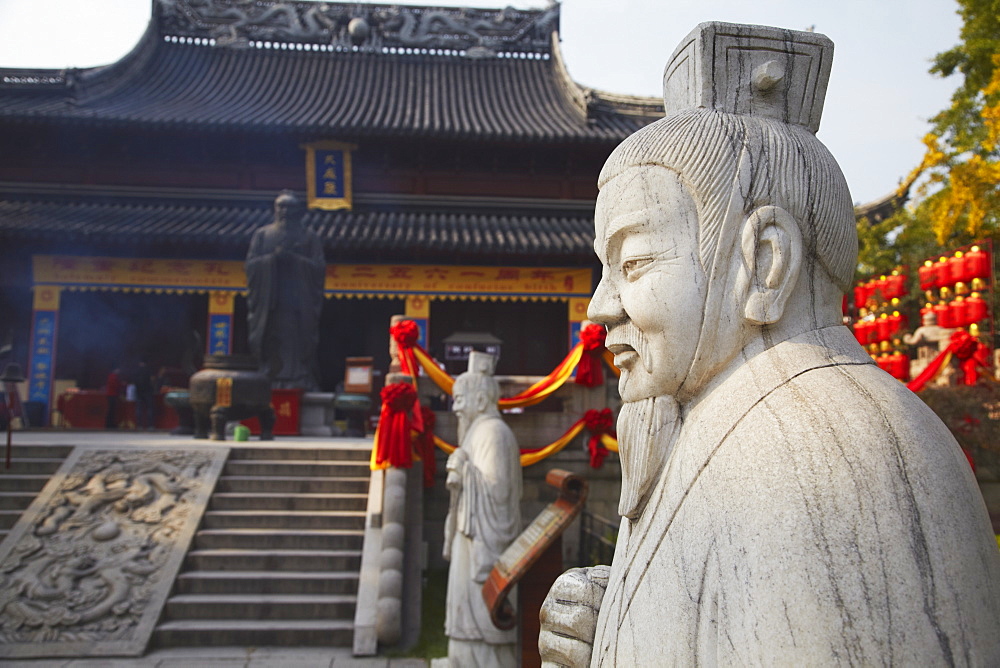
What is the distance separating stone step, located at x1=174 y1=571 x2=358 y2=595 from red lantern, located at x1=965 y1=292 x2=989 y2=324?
9660 millimetres

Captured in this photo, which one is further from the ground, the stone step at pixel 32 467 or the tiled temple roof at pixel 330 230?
the tiled temple roof at pixel 330 230

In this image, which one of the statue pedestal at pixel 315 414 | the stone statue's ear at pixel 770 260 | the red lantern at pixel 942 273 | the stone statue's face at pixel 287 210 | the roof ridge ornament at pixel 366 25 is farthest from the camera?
the roof ridge ornament at pixel 366 25

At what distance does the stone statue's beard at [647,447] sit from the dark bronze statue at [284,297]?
995cm

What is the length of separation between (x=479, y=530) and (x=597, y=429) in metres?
3.36

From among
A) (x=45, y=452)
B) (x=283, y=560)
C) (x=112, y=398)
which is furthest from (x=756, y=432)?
(x=112, y=398)

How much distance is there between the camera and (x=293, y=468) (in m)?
8.16

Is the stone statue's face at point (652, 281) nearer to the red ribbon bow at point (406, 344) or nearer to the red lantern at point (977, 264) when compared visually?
the red ribbon bow at point (406, 344)

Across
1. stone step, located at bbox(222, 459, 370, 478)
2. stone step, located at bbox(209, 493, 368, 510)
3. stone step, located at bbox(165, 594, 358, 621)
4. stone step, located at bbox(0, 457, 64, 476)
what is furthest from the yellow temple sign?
stone step, located at bbox(165, 594, 358, 621)

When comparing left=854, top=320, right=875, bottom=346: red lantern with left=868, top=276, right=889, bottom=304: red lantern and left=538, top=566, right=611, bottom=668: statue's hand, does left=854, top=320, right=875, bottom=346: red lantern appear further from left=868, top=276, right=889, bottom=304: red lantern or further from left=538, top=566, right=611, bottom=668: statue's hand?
left=538, top=566, right=611, bottom=668: statue's hand

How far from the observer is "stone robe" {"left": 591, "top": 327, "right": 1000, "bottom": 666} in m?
1.28

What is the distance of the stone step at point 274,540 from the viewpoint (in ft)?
23.4

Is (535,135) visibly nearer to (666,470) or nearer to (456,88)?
(456,88)

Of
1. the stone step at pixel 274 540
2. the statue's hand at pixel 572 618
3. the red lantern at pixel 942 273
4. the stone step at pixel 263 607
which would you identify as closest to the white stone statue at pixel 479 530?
the stone step at pixel 263 607

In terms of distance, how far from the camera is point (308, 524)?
7461mm
